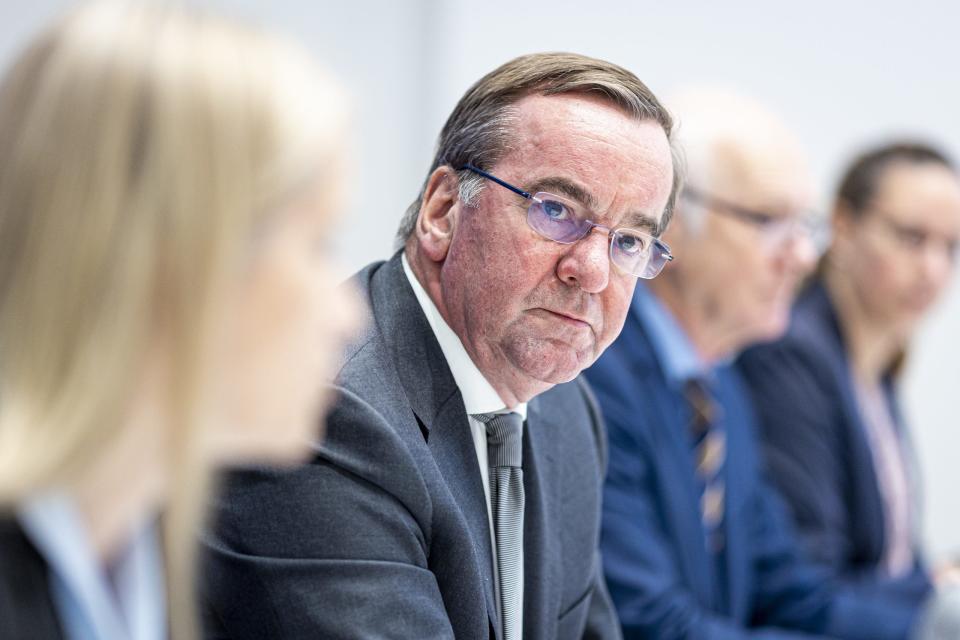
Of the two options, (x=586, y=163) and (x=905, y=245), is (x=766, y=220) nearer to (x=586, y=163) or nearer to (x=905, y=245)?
(x=905, y=245)

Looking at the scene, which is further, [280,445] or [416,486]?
[416,486]

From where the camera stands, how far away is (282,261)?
97 centimetres

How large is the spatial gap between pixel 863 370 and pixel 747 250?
81cm

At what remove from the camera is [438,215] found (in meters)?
1.59

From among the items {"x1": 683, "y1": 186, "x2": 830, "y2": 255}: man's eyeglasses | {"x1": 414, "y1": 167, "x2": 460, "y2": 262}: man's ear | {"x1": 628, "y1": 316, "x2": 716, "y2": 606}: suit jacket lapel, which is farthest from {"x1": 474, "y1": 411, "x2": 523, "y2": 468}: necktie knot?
{"x1": 683, "y1": 186, "x2": 830, "y2": 255}: man's eyeglasses

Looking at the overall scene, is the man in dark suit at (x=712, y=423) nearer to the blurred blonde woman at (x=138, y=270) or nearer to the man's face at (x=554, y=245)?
the man's face at (x=554, y=245)

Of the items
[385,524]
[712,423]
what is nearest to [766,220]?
[712,423]

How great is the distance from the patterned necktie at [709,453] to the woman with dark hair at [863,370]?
0.50 m

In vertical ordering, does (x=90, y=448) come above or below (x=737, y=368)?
above

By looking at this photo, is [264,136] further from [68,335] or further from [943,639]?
[943,639]

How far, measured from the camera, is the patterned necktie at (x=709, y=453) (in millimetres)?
2473

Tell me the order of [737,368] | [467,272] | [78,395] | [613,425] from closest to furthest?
[78,395], [467,272], [613,425], [737,368]

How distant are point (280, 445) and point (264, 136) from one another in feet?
0.86

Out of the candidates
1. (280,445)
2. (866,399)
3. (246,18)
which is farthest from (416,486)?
(866,399)
